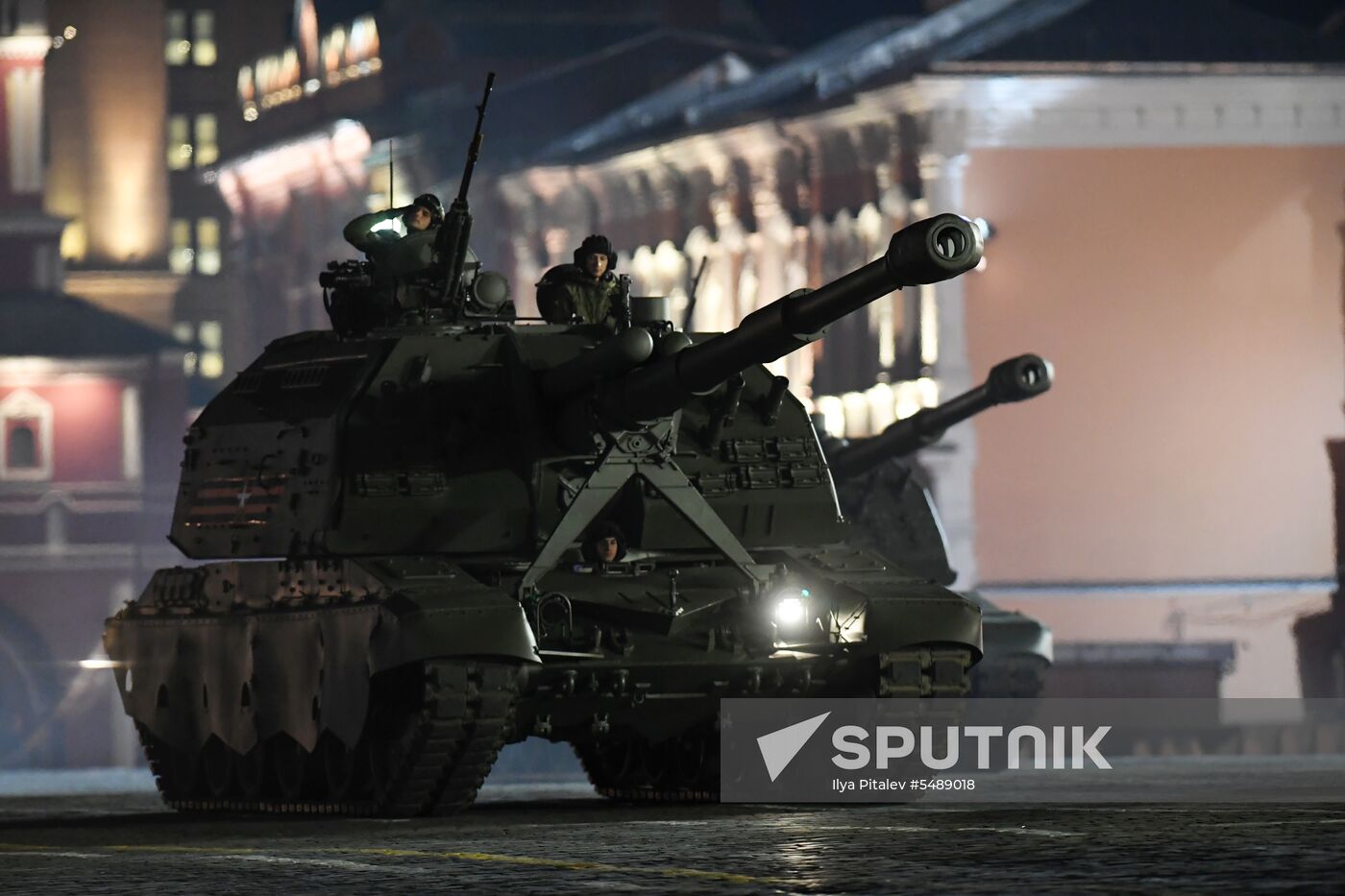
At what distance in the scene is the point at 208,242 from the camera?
121688mm

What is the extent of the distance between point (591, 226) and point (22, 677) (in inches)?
611

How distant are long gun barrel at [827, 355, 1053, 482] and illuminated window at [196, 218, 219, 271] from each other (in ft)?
295

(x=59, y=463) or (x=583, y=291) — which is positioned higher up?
(x=59, y=463)

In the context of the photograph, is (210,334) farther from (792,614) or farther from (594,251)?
(792,614)

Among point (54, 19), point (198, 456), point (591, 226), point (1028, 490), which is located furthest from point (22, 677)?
point (198, 456)

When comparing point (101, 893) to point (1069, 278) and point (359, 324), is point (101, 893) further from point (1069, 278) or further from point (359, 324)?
point (1069, 278)

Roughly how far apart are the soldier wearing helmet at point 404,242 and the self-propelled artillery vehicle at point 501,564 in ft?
0.52

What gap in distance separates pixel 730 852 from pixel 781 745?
21.6 ft

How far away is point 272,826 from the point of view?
21.7m

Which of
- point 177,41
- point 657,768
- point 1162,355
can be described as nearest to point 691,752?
point 657,768

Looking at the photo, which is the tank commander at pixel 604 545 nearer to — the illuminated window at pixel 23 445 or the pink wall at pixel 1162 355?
the pink wall at pixel 1162 355

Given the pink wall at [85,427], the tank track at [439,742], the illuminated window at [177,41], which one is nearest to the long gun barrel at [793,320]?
the tank track at [439,742]

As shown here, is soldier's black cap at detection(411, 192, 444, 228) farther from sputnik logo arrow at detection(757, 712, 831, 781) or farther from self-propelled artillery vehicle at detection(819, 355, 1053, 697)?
self-propelled artillery vehicle at detection(819, 355, 1053, 697)

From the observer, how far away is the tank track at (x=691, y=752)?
22.6 meters
